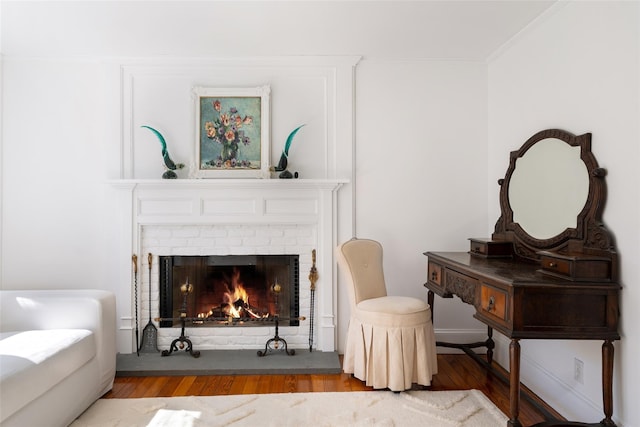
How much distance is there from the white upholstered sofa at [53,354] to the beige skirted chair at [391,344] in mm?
1612

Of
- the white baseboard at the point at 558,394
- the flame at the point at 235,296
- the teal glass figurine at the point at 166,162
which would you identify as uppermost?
the teal glass figurine at the point at 166,162

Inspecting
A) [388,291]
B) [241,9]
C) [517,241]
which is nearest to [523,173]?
[517,241]

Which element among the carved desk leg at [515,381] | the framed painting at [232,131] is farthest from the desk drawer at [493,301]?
the framed painting at [232,131]

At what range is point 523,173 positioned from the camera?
2.60m

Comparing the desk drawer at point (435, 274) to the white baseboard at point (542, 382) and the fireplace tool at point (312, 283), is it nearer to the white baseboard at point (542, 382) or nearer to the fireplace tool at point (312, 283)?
the white baseboard at point (542, 382)

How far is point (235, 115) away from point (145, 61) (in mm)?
860

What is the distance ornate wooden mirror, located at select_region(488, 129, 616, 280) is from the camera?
1.89 m

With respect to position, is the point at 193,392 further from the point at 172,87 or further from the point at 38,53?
the point at 38,53

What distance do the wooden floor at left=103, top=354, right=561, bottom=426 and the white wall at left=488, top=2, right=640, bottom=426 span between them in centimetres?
28

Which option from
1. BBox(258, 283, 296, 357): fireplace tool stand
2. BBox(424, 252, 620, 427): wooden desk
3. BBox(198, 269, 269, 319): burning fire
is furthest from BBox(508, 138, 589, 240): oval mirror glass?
BBox(198, 269, 269, 319): burning fire

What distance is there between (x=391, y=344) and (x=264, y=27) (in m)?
2.32

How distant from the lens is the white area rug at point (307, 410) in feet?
6.92

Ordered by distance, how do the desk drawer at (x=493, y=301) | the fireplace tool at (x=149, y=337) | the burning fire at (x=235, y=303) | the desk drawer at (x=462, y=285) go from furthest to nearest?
the burning fire at (x=235, y=303) < the fireplace tool at (x=149, y=337) < the desk drawer at (x=462, y=285) < the desk drawer at (x=493, y=301)

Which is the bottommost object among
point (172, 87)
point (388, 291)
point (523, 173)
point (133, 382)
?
point (133, 382)
